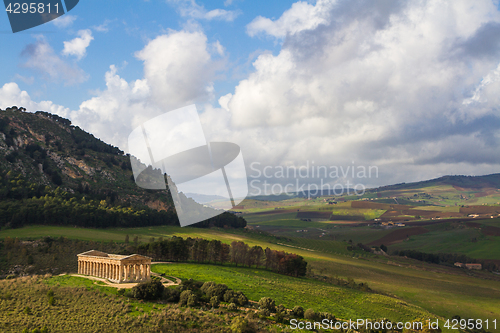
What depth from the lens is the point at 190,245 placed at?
75500mm

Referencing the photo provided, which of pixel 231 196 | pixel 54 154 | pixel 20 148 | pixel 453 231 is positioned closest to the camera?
pixel 231 196

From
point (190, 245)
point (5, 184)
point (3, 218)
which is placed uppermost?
point (5, 184)

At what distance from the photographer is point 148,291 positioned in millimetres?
38562

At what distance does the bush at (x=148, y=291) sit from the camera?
38.4 metres

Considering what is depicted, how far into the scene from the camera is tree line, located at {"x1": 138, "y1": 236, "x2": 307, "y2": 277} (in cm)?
7056

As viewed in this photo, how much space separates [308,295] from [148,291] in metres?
23.7

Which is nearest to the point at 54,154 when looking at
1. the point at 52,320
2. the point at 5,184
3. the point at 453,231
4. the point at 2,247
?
the point at 5,184

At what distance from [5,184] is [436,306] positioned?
398 feet

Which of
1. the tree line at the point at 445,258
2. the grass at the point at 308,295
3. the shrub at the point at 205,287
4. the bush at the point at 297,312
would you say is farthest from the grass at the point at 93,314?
the tree line at the point at 445,258

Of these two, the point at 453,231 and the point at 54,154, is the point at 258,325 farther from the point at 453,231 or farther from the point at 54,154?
the point at 453,231

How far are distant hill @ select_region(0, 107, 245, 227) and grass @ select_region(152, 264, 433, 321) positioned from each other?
186ft

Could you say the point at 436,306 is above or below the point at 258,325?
below

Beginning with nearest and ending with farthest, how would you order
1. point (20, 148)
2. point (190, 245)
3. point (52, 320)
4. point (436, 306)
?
point (52, 320), point (436, 306), point (190, 245), point (20, 148)

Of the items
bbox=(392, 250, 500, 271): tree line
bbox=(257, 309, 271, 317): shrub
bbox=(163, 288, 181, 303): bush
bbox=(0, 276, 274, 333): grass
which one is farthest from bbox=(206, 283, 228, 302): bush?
bbox=(392, 250, 500, 271): tree line
